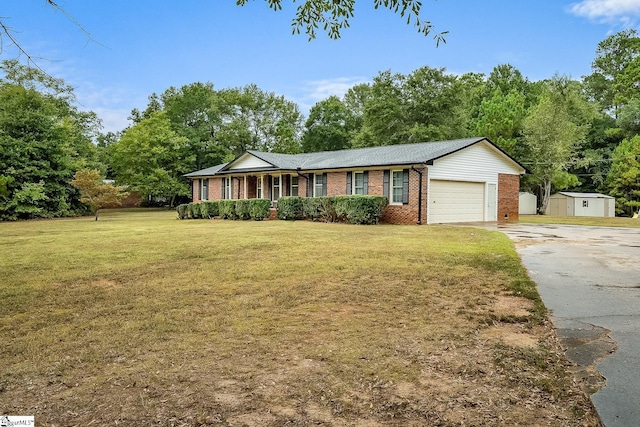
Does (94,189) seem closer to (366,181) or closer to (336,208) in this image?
(336,208)

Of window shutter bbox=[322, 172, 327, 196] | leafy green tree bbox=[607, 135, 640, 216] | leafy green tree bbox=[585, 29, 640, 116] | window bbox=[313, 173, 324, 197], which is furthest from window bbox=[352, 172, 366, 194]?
leafy green tree bbox=[585, 29, 640, 116]

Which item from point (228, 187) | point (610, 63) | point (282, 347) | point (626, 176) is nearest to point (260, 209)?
point (228, 187)

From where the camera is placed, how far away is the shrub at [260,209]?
22500mm

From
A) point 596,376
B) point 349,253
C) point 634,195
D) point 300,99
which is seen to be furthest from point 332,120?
point 596,376

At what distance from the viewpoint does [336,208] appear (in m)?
19.9

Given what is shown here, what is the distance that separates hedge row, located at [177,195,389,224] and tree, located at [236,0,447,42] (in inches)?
530

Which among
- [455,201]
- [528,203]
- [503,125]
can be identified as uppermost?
[503,125]

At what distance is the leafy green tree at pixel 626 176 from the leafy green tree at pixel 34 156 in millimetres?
40256

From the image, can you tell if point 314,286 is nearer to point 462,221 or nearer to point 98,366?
point 98,366

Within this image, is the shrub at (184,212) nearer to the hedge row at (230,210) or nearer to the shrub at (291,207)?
the hedge row at (230,210)

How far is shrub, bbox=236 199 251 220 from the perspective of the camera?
2297 centimetres

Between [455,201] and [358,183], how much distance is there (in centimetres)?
447

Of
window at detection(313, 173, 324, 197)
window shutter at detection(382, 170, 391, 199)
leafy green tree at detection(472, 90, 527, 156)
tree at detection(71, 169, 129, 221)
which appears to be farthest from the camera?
leafy green tree at detection(472, 90, 527, 156)

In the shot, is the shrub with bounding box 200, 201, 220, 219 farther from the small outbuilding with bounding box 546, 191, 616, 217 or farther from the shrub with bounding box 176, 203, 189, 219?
the small outbuilding with bounding box 546, 191, 616, 217
